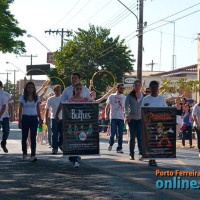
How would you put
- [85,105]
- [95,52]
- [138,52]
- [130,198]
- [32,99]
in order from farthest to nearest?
1. [95,52]
2. [138,52]
3. [32,99]
4. [85,105]
5. [130,198]

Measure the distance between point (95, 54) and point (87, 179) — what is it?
40461 mm

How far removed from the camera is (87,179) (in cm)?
1023

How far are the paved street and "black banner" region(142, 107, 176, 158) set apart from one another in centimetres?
32

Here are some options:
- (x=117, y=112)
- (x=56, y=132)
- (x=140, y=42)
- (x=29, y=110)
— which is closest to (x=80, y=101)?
(x=29, y=110)

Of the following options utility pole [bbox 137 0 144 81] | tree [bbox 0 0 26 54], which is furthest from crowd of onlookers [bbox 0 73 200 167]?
tree [bbox 0 0 26 54]

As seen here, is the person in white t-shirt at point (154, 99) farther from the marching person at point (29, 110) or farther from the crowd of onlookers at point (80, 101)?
the marching person at point (29, 110)

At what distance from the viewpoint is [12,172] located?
36.9 ft

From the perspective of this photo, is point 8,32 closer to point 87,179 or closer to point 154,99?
point 154,99

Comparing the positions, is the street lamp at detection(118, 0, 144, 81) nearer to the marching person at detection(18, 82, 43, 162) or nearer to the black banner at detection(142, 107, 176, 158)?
the marching person at detection(18, 82, 43, 162)

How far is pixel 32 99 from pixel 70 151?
2.12 metres

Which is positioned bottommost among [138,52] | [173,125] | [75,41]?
[173,125]

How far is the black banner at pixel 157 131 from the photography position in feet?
39.8

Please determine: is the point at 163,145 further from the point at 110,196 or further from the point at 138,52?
the point at 138,52

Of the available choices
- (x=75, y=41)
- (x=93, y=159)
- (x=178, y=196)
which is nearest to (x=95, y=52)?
(x=75, y=41)
